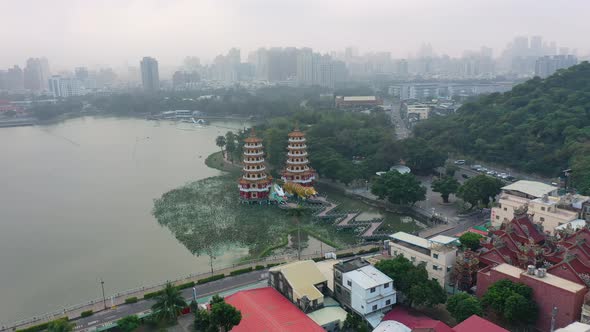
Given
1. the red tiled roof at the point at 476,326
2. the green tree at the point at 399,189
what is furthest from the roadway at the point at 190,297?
the green tree at the point at 399,189

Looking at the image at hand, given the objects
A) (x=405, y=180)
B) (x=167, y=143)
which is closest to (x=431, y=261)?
(x=405, y=180)

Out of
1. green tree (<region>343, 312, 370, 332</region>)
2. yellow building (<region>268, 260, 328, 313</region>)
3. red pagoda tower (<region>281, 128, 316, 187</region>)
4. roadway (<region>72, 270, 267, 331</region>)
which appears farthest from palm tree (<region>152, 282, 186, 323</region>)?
red pagoda tower (<region>281, 128, 316, 187</region>)

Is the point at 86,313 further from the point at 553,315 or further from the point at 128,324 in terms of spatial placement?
the point at 553,315

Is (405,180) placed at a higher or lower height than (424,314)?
higher

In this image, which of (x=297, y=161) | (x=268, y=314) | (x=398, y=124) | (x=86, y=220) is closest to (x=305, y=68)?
(x=398, y=124)

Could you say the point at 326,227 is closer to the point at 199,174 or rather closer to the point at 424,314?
the point at 424,314

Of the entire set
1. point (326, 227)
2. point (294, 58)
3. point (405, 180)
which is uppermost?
point (294, 58)

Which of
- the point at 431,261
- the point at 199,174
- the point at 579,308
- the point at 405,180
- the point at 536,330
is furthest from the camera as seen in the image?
the point at 199,174

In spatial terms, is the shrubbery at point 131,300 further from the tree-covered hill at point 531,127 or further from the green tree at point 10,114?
the green tree at point 10,114
